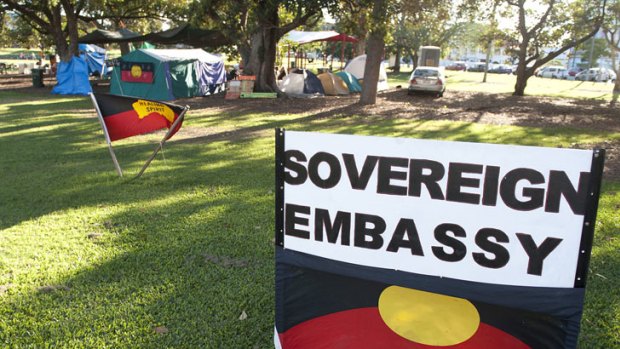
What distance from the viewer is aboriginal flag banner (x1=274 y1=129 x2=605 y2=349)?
185cm

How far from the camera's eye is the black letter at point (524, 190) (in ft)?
6.07

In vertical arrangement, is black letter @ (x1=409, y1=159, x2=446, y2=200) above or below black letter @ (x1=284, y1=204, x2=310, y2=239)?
above

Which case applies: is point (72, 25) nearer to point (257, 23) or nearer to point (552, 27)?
point (257, 23)

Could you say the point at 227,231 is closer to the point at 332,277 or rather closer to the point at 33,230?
the point at 33,230

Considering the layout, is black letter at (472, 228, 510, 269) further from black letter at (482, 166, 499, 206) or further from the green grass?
the green grass

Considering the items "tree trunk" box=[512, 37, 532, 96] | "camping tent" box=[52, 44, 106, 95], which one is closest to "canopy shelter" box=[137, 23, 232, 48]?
"camping tent" box=[52, 44, 106, 95]

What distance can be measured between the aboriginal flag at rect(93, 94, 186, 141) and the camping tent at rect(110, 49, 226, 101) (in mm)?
12553

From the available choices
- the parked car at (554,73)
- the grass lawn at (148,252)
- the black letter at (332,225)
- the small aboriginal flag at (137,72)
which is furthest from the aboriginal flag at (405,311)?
the parked car at (554,73)

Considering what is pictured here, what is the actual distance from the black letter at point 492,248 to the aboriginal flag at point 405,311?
101mm

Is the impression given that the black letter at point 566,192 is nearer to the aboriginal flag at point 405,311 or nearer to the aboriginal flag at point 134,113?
the aboriginal flag at point 405,311

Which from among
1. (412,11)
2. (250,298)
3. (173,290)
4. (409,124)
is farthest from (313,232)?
(412,11)

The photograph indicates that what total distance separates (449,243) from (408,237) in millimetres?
177

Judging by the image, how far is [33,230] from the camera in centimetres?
492

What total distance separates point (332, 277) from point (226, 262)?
2.16 meters
